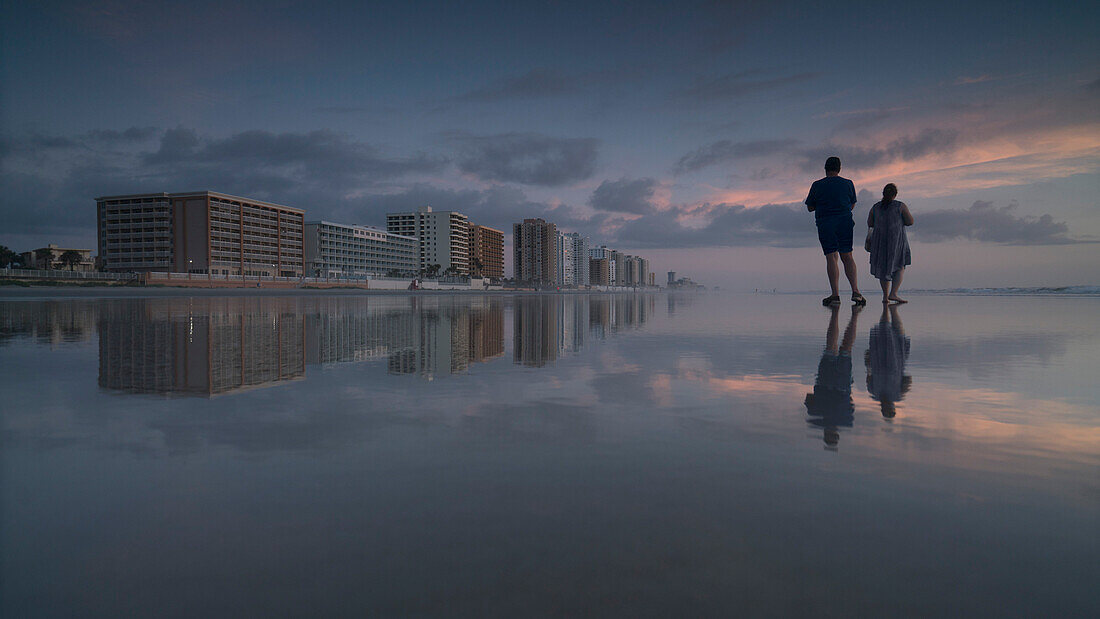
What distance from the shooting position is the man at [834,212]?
11812 mm

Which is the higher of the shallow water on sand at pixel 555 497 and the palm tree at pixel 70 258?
the palm tree at pixel 70 258

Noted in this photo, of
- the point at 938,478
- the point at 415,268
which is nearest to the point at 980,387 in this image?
the point at 938,478

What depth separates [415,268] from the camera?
17950 centimetres

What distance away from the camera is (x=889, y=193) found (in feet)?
43.4

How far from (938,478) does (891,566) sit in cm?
114

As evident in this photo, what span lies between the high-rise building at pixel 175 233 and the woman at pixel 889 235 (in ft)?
408

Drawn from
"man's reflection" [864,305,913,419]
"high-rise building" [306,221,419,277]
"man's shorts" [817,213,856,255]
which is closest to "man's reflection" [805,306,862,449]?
"man's reflection" [864,305,913,419]

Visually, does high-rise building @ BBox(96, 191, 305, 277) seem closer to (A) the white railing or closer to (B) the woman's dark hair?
(A) the white railing

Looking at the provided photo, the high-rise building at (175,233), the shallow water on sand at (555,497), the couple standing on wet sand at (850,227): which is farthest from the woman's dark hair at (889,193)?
the high-rise building at (175,233)

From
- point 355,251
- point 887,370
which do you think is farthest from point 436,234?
point 887,370

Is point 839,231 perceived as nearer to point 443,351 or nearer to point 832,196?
point 832,196

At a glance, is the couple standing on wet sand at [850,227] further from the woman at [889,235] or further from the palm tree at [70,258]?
the palm tree at [70,258]

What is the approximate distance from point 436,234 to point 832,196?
180 m

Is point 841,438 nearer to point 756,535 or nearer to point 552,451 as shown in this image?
point 756,535
